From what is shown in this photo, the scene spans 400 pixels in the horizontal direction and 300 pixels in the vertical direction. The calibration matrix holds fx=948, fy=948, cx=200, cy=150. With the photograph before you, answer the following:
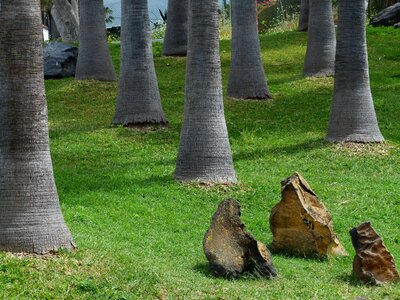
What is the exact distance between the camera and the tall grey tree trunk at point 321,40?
884 inches

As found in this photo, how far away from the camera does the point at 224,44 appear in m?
28.3

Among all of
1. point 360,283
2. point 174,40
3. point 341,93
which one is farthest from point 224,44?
point 360,283

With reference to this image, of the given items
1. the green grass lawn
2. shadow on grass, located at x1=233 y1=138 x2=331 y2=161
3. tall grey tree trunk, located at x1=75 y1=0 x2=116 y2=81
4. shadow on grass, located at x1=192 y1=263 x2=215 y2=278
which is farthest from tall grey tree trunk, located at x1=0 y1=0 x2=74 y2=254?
tall grey tree trunk, located at x1=75 y1=0 x2=116 y2=81

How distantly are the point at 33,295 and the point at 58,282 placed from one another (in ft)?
1.10

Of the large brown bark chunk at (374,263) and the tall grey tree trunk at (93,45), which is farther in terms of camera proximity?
the tall grey tree trunk at (93,45)

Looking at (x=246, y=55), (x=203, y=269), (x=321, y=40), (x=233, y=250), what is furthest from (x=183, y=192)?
(x=321, y=40)

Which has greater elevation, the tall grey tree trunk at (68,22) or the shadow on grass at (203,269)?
the tall grey tree trunk at (68,22)

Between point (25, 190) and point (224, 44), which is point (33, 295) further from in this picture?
point (224, 44)

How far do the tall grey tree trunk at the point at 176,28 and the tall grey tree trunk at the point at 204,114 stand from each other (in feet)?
36.6

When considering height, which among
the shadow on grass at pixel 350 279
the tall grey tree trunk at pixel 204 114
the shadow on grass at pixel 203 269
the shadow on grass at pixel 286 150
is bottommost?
the shadow on grass at pixel 350 279

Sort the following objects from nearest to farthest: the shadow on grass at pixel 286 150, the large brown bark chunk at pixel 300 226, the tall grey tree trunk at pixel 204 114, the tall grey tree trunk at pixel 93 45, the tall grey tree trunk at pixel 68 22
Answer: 1. the large brown bark chunk at pixel 300 226
2. the tall grey tree trunk at pixel 204 114
3. the shadow on grass at pixel 286 150
4. the tall grey tree trunk at pixel 93 45
5. the tall grey tree trunk at pixel 68 22

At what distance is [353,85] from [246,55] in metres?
4.24

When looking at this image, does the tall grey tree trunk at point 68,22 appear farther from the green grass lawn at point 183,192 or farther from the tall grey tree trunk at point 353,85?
the tall grey tree trunk at point 353,85

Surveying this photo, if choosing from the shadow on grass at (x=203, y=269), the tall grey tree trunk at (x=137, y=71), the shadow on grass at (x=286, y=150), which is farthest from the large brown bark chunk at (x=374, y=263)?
the tall grey tree trunk at (x=137, y=71)
